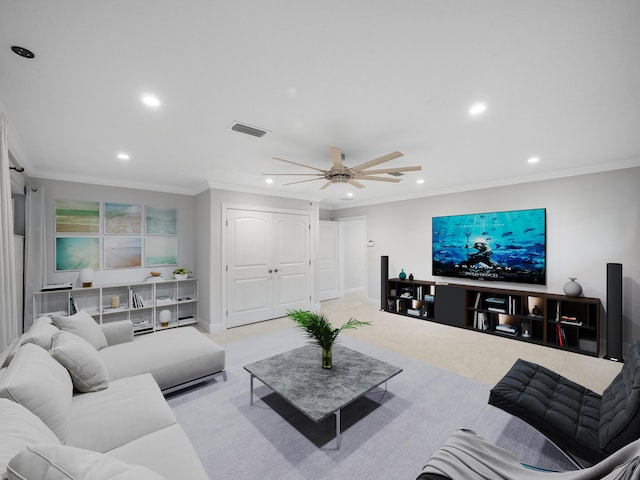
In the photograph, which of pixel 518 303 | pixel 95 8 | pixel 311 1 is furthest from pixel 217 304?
pixel 518 303

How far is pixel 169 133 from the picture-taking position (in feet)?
8.96

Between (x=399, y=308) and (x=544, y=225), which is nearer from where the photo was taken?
(x=544, y=225)

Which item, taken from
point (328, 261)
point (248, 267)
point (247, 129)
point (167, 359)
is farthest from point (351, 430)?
point (328, 261)

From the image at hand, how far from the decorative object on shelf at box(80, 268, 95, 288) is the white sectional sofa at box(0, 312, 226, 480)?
6.33ft

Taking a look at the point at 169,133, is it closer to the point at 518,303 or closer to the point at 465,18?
the point at 465,18

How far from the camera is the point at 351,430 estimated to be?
2150 millimetres

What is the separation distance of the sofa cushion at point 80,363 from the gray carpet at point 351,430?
726mm

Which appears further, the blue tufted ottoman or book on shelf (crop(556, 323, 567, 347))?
book on shelf (crop(556, 323, 567, 347))

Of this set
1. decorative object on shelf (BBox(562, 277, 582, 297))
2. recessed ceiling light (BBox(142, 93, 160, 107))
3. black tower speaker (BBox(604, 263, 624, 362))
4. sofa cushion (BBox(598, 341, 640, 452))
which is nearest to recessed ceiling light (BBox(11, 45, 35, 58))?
recessed ceiling light (BBox(142, 93, 160, 107))

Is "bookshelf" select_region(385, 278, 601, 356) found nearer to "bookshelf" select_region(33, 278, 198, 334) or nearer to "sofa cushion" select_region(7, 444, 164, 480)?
"bookshelf" select_region(33, 278, 198, 334)

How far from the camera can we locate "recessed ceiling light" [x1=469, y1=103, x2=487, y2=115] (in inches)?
86.7

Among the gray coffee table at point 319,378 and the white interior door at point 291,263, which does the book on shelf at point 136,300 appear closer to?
the white interior door at point 291,263

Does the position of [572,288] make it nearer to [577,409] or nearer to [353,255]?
[577,409]

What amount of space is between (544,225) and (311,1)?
465 centimetres
